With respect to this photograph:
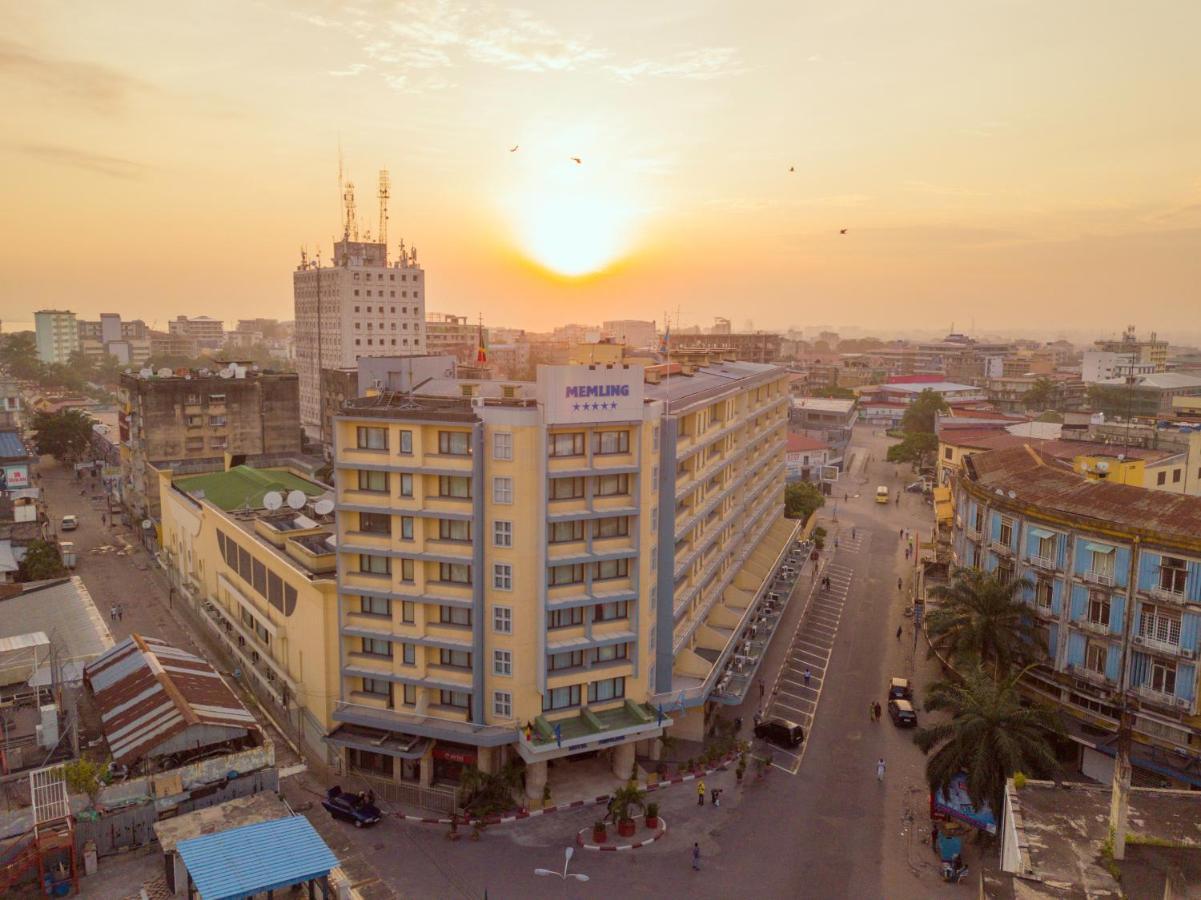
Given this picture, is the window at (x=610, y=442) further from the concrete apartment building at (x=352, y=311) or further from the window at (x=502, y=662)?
the concrete apartment building at (x=352, y=311)

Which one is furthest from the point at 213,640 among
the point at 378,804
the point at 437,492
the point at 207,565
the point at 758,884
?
the point at 758,884

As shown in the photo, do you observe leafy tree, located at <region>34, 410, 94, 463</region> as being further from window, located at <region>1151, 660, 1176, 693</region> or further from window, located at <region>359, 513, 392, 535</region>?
window, located at <region>1151, 660, 1176, 693</region>

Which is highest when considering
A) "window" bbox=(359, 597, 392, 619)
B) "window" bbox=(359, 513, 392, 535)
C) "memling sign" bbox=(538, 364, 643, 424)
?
"memling sign" bbox=(538, 364, 643, 424)

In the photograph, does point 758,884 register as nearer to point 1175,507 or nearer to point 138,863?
point 138,863

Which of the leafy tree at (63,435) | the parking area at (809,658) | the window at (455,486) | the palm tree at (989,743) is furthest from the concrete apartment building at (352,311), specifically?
the palm tree at (989,743)

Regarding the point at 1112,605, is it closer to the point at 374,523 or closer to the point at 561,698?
the point at 561,698

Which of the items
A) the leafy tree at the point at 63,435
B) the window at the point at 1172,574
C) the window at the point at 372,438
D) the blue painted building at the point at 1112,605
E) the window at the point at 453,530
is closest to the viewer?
the blue painted building at the point at 1112,605

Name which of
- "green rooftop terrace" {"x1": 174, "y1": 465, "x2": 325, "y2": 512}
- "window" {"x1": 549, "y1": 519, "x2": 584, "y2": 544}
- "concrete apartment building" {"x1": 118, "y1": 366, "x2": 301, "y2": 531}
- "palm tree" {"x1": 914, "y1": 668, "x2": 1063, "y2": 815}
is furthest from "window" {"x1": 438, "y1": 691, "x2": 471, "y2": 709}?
"concrete apartment building" {"x1": 118, "y1": 366, "x2": 301, "y2": 531}
